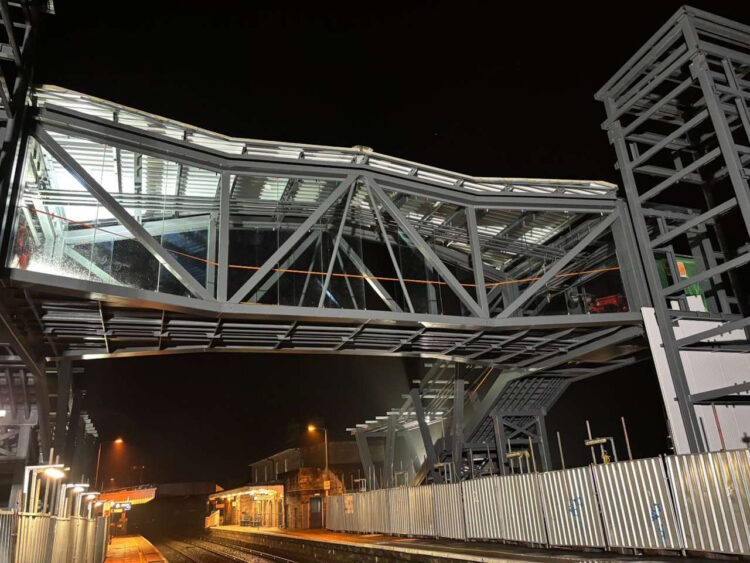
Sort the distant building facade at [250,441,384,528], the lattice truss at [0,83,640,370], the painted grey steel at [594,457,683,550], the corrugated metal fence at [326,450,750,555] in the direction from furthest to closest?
the distant building facade at [250,441,384,528] < the lattice truss at [0,83,640,370] < the painted grey steel at [594,457,683,550] < the corrugated metal fence at [326,450,750,555]

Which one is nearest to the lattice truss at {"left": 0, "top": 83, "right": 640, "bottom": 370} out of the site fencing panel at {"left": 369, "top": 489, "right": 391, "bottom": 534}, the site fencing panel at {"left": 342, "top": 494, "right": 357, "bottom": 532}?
the site fencing panel at {"left": 369, "top": 489, "right": 391, "bottom": 534}

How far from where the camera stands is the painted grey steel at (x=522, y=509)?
16.4 meters

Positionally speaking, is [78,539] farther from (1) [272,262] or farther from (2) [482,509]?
(2) [482,509]

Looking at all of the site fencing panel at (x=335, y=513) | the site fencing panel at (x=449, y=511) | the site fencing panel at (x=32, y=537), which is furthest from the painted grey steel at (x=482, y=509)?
the site fencing panel at (x=335, y=513)

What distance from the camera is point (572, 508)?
49.2ft

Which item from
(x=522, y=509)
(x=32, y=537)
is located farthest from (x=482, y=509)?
(x=32, y=537)

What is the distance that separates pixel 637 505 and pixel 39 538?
1300 cm

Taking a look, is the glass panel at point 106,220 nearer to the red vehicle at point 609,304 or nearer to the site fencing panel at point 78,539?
the site fencing panel at point 78,539

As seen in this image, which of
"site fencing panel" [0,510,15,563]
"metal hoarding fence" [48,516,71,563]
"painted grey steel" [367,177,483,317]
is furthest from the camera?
"painted grey steel" [367,177,483,317]

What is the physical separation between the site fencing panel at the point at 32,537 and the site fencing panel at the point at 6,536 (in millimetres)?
447

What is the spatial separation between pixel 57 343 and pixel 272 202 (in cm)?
850

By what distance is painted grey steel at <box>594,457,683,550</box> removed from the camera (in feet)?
41.0

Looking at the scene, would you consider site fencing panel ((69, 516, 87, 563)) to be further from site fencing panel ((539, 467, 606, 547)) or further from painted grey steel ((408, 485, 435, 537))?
site fencing panel ((539, 467, 606, 547))

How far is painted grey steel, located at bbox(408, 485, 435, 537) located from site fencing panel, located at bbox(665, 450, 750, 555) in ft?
40.3
